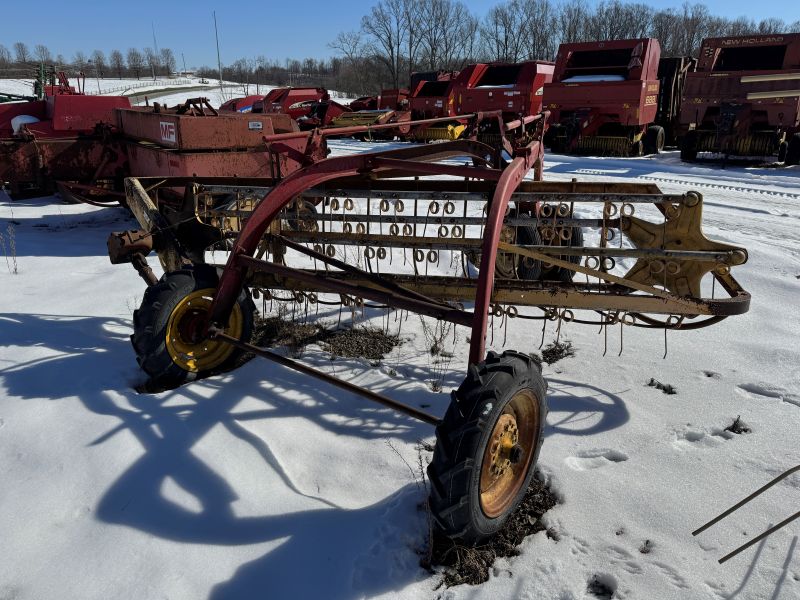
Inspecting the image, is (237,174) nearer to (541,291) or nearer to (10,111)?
(541,291)

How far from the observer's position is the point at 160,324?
10.5 ft

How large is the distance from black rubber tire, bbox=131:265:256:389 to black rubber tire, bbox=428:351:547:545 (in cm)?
182

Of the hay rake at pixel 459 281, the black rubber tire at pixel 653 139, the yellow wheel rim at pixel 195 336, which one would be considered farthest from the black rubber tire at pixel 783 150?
the yellow wheel rim at pixel 195 336

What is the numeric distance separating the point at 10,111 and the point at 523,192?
969cm

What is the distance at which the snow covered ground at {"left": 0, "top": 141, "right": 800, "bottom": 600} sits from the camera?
218cm

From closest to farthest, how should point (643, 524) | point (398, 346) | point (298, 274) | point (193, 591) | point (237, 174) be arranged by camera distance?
point (193, 591)
point (643, 524)
point (298, 274)
point (398, 346)
point (237, 174)

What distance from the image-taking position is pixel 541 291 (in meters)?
3.28

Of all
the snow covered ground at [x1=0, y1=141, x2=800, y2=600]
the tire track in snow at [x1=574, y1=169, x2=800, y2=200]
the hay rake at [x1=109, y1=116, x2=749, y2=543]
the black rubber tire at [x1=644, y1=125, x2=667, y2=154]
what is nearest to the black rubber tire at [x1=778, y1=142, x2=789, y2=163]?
the tire track in snow at [x1=574, y1=169, x2=800, y2=200]

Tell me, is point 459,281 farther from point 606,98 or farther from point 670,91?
point 670,91

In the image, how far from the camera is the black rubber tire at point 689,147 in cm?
1338

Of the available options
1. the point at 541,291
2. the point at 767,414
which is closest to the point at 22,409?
the point at 541,291

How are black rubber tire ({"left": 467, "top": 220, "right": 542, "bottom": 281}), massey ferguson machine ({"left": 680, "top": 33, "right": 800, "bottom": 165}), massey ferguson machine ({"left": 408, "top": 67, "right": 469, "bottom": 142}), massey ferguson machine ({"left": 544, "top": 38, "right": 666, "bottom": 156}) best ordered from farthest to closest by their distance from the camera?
1. massey ferguson machine ({"left": 408, "top": 67, "right": 469, "bottom": 142})
2. massey ferguson machine ({"left": 544, "top": 38, "right": 666, "bottom": 156})
3. massey ferguson machine ({"left": 680, "top": 33, "right": 800, "bottom": 165})
4. black rubber tire ({"left": 467, "top": 220, "right": 542, "bottom": 281})

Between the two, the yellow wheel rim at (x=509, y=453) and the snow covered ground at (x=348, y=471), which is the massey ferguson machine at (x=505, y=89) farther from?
the yellow wheel rim at (x=509, y=453)

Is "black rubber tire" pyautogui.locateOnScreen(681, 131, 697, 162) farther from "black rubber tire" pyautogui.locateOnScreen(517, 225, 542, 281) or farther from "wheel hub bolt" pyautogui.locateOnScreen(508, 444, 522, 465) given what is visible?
"wheel hub bolt" pyautogui.locateOnScreen(508, 444, 522, 465)
